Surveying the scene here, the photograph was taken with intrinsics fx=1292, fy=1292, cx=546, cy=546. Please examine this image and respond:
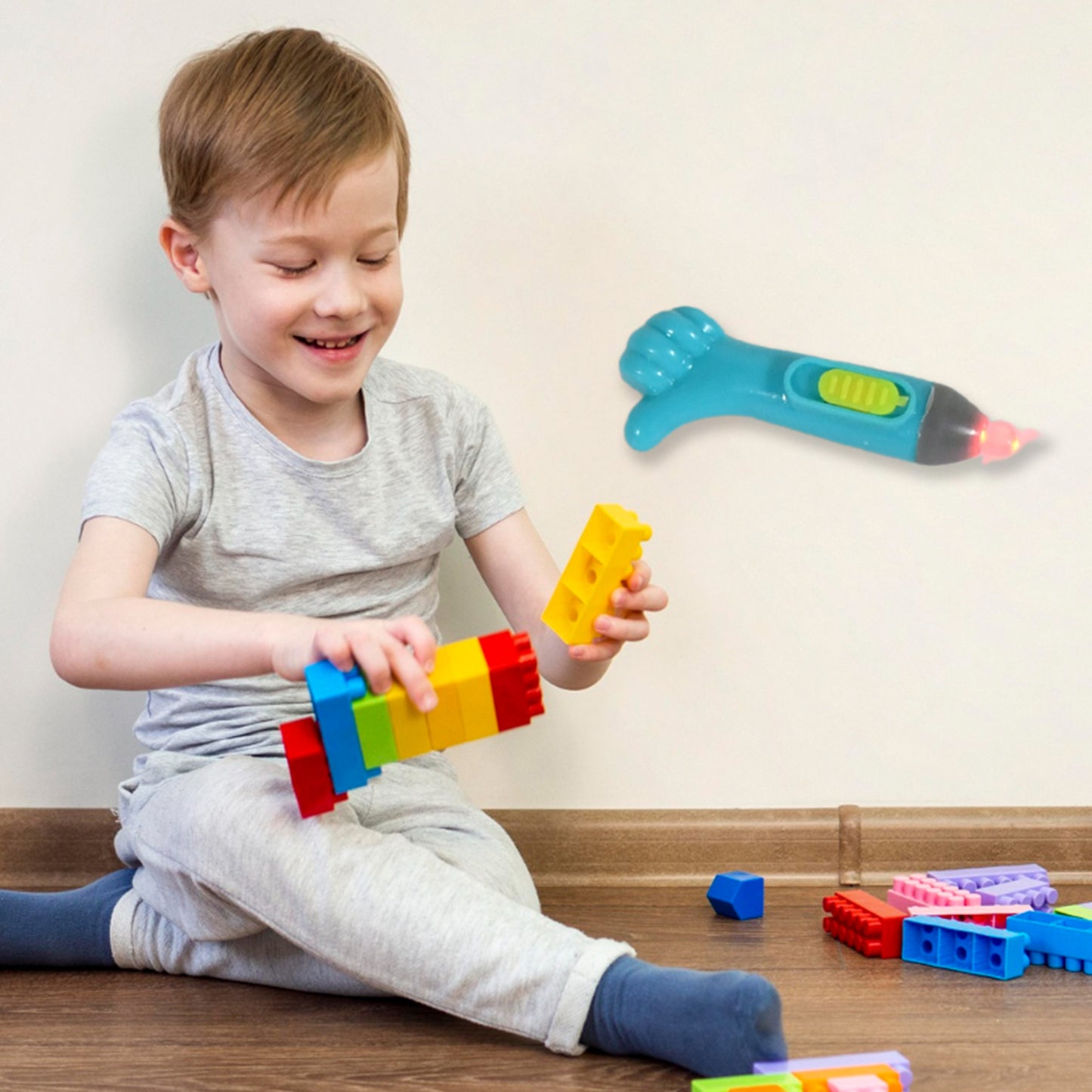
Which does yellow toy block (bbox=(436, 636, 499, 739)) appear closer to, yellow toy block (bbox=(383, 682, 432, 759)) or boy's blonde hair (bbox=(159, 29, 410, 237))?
yellow toy block (bbox=(383, 682, 432, 759))

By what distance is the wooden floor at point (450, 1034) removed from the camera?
691 millimetres

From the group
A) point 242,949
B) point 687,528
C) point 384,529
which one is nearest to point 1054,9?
point 687,528

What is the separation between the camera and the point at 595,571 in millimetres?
799

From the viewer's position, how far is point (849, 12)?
1.13m

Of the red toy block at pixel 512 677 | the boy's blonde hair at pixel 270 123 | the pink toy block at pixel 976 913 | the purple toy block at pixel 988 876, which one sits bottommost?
the pink toy block at pixel 976 913

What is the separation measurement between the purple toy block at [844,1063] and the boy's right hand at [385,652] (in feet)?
0.82

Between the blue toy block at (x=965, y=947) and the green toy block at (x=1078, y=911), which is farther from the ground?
the green toy block at (x=1078, y=911)

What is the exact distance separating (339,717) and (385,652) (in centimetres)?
4

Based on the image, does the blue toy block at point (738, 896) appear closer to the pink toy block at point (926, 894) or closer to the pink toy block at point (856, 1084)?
the pink toy block at point (926, 894)

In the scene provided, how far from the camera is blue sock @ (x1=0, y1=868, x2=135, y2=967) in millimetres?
899

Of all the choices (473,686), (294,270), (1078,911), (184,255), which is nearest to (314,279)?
(294,270)

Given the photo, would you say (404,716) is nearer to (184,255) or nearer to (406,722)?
(406,722)

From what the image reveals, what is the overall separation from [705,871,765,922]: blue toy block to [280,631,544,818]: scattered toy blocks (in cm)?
41

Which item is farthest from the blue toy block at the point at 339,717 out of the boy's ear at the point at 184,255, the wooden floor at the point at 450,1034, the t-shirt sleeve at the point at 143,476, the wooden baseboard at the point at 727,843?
the wooden baseboard at the point at 727,843
